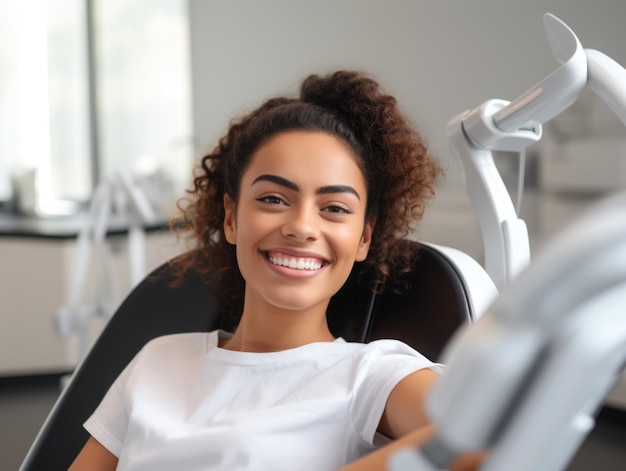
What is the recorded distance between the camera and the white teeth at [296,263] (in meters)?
1.06

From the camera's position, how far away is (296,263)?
1.06 meters

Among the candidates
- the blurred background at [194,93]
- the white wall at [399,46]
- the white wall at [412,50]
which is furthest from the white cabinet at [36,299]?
the white wall at [399,46]

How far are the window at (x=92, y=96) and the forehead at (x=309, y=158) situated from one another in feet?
11.7

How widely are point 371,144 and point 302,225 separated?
0.69 feet

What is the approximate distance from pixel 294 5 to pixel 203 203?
3.84 metres

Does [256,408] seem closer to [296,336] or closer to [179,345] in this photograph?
[296,336]

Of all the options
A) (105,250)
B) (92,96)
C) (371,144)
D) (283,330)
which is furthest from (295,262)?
(92,96)

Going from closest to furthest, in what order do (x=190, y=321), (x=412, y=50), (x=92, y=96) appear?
1. (x=190, y=321)
2. (x=412, y=50)
3. (x=92, y=96)

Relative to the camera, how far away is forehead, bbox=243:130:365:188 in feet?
3.60

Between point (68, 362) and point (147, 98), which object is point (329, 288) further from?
point (147, 98)

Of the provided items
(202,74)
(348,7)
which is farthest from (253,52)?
(348,7)

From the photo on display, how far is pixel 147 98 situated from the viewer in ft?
17.2

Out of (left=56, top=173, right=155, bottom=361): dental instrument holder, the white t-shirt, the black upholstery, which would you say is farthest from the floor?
the white t-shirt

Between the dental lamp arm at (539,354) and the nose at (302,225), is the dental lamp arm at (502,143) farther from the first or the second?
the dental lamp arm at (539,354)
